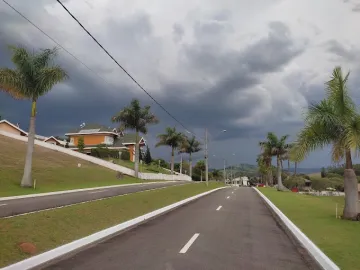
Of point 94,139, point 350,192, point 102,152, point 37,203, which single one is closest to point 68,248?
point 37,203

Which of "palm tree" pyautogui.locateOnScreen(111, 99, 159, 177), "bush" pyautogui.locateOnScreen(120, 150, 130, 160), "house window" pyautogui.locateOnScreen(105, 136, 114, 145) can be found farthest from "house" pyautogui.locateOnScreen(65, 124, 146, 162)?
"palm tree" pyautogui.locateOnScreen(111, 99, 159, 177)

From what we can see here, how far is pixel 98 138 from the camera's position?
3684 inches

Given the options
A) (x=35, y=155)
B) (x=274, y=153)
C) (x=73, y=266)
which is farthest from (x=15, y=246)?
(x=274, y=153)

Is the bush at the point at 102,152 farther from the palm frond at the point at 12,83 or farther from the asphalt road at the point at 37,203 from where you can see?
the asphalt road at the point at 37,203

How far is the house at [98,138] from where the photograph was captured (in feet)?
306

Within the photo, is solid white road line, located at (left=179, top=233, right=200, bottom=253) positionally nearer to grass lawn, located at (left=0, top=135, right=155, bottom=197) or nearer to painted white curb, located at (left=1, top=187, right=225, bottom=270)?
painted white curb, located at (left=1, top=187, right=225, bottom=270)

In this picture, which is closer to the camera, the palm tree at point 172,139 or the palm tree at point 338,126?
the palm tree at point 338,126

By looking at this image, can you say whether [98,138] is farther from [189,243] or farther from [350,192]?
[189,243]

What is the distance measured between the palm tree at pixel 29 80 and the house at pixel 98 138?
5744cm

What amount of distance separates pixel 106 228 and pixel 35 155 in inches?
1695

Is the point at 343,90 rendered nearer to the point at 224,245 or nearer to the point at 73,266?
the point at 224,245

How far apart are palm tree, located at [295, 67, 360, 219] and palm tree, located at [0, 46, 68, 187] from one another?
2223 cm

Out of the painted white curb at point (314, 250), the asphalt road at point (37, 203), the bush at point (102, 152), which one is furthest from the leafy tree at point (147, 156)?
the painted white curb at point (314, 250)

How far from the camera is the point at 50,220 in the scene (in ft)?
39.8
